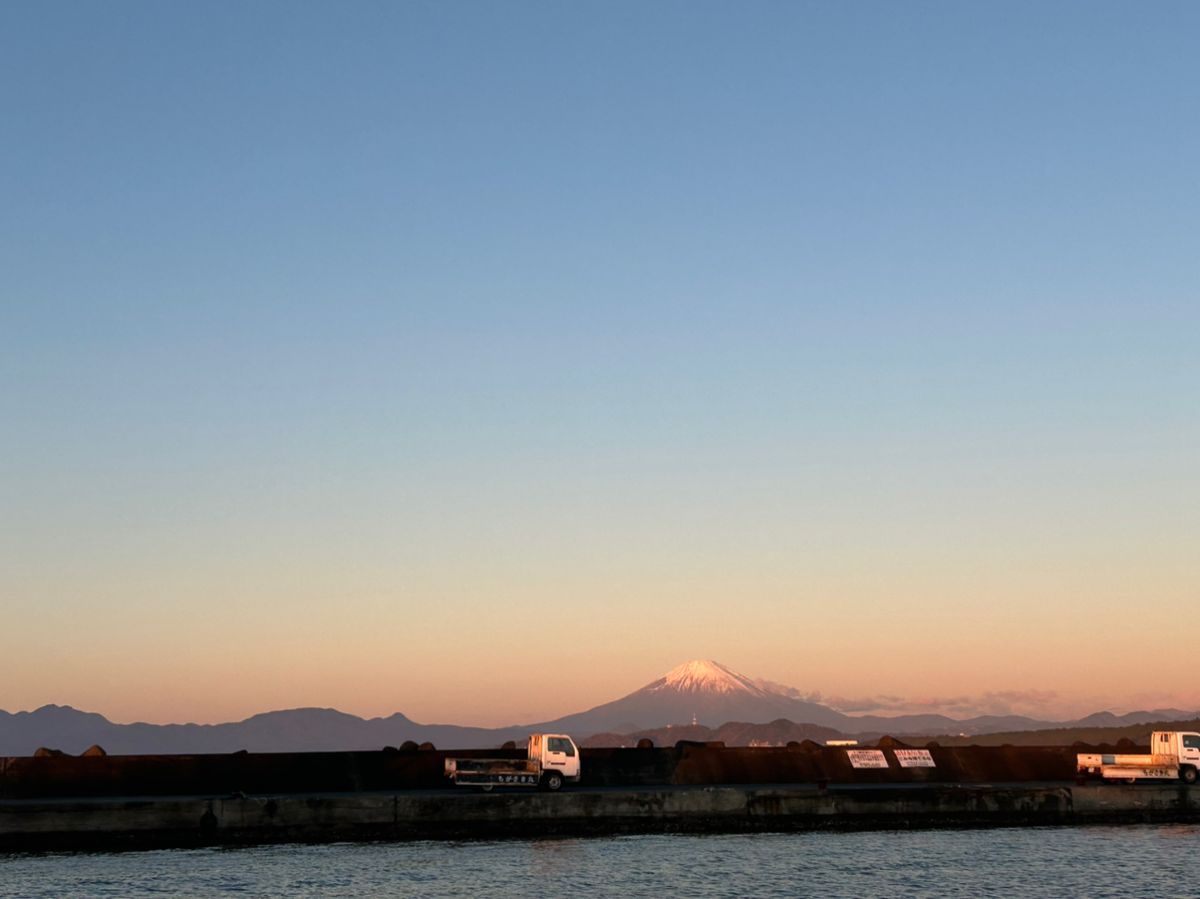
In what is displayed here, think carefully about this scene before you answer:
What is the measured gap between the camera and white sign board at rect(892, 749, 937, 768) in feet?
237

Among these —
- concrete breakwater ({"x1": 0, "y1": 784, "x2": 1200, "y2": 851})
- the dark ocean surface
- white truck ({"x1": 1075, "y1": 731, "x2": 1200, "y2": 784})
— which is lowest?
the dark ocean surface

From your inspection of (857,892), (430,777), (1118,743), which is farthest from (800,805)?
(1118,743)

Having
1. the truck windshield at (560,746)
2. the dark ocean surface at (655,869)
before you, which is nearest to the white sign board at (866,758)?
the dark ocean surface at (655,869)

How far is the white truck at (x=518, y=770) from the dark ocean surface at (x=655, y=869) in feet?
8.01

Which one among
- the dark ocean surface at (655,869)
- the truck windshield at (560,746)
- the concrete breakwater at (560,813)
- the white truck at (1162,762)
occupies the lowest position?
the dark ocean surface at (655,869)

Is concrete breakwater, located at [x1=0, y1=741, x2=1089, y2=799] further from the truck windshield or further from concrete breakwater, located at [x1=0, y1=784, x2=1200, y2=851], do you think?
the truck windshield

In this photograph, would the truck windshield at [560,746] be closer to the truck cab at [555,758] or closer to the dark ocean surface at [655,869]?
the truck cab at [555,758]

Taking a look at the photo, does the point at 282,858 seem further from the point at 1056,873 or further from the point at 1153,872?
the point at 1153,872

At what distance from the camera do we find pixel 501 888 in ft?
171

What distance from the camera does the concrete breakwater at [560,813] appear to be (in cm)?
5588

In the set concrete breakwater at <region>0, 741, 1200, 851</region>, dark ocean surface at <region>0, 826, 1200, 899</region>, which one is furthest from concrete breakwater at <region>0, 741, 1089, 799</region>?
dark ocean surface at <region>0, 826, 1200, 899</region>

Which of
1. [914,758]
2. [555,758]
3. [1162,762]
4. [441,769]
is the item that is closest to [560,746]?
[555,758]

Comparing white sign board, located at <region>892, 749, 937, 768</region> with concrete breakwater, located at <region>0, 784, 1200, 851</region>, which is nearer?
concrete breakwater, located at <region>0, 784, 1200, 851</region>

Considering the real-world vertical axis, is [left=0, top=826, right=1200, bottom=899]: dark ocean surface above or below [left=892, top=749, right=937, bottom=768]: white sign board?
below
